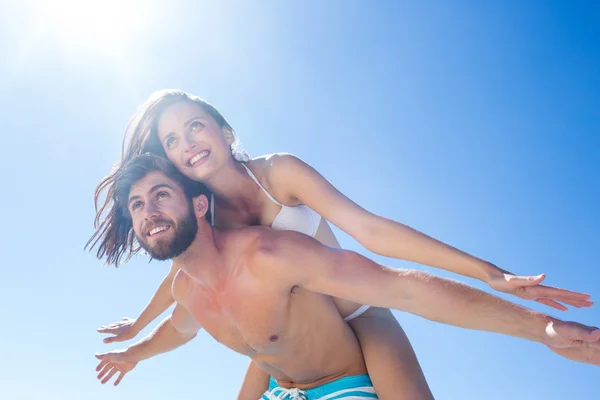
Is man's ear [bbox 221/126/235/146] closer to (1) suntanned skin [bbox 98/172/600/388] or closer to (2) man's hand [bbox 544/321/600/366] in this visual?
(1) suntanned skin [bbox 98/172/600/388]

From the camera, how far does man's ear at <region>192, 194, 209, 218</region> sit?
4.99 m

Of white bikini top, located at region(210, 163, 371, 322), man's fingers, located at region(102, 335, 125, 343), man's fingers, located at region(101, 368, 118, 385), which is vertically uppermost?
white bikini top, located at region(210, 163, 371, 322)

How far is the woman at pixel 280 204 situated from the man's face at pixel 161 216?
0.77 ft

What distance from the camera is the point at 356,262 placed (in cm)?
433

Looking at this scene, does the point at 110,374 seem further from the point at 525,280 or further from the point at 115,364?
the point at 525,280

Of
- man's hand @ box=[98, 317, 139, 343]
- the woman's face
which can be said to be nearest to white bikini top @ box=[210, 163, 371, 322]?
the woman's face

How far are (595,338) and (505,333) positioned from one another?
573mm

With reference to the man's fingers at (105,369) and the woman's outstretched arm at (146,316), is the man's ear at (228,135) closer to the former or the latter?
the woman's outstretched arm at (146,316)

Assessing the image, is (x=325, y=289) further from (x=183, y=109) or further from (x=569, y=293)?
(x=183, y=109)

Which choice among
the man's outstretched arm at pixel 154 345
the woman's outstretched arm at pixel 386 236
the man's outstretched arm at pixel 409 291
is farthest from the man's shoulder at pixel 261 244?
the man's outstretched arm at pixel 154 345

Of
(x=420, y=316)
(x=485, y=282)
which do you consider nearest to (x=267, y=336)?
(x=420, y=316)

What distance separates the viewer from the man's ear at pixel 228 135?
557 cm

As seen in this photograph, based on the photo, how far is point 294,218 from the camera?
522cm

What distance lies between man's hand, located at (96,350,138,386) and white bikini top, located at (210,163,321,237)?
220 centimetres
